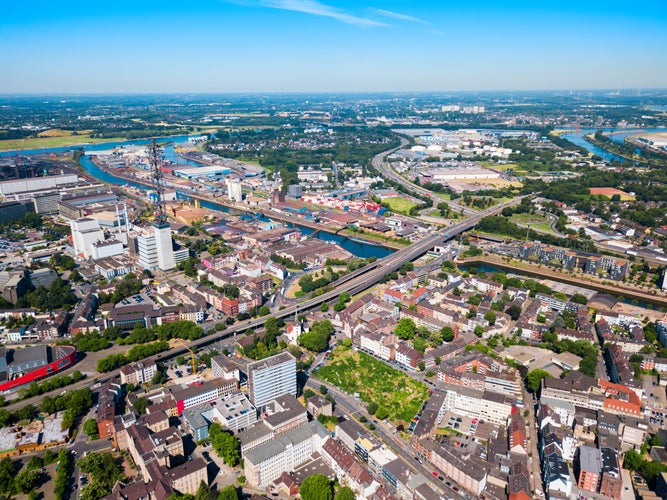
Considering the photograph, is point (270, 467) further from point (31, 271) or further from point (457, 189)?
point (457, 189)

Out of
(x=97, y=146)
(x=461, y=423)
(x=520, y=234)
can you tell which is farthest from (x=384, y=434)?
(x=97, y=146)

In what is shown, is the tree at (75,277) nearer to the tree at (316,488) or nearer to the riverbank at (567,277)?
the tree at (316,488)

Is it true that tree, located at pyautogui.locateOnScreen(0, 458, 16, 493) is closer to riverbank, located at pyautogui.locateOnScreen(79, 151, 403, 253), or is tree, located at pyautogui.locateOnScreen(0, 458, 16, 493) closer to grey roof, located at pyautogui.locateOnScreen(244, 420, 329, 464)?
grey roof, located at pyautogui.locateOnScreen(244, 420, 329, 464)

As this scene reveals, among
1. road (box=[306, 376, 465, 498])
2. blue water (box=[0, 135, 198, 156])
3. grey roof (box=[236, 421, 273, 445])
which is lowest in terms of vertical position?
road (box=[306, 376, 465, 498])

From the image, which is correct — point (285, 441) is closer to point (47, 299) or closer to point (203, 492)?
point (203, 492)

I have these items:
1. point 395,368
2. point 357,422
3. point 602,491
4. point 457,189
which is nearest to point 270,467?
point 357,422

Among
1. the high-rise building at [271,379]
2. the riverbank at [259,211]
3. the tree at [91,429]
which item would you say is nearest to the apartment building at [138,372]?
the tree at [91,429]

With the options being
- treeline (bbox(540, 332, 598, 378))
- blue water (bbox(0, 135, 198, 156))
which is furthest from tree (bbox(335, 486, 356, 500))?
blue water (bbox(0, 135, 198, 156))
